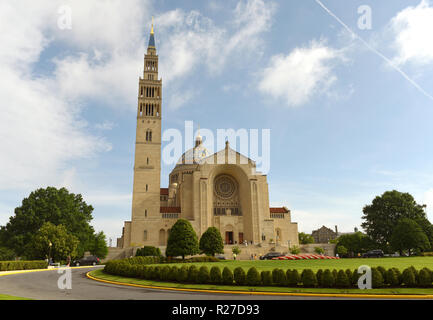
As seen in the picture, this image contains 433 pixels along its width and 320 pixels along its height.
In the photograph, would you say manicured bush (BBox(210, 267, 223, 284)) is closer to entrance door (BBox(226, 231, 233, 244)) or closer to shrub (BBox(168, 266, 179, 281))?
shrub (BBox(168, 266, 179, 281))

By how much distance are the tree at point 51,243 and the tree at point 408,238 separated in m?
45.3

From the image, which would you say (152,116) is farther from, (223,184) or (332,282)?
(332,282)

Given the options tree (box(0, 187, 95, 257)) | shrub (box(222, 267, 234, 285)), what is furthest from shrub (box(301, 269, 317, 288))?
tree (box(0, 187, 95, 257))

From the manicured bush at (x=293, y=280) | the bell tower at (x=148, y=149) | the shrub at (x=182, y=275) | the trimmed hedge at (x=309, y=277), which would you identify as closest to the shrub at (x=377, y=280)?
the trimmed hedge at (x=309, y=277)

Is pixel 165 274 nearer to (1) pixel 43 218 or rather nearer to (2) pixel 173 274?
(2) pixel 173 274

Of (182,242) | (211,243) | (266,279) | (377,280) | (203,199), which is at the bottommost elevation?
(266,279)

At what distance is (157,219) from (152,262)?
2579cm

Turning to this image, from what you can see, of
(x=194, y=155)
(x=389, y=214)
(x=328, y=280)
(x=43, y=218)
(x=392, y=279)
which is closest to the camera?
(x=392, y=279)

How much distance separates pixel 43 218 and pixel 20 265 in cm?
1499

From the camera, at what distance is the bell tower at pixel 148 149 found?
57.3 m

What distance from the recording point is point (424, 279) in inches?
473

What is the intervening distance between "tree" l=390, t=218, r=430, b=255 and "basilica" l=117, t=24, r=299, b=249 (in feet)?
62.6

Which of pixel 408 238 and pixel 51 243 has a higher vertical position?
pixel 51 243

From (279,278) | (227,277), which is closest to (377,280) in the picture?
(279,278)
